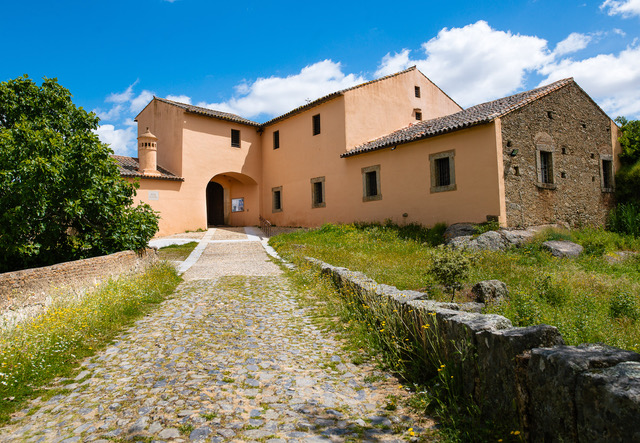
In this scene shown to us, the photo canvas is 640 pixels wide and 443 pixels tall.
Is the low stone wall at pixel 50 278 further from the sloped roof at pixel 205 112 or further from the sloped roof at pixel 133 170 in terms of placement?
the sloped roof at pixel 205 112

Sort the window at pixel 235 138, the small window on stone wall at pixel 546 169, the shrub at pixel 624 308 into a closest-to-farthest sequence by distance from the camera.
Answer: the shrub at pixel 624 308
the small window on stone wall at pixel 546 169
the window at pixel 235 138

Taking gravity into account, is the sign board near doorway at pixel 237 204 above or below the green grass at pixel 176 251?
above

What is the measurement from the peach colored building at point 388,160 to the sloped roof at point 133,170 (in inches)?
4.6

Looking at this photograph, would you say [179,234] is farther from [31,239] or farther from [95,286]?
[95,286]

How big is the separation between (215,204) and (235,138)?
5.87m

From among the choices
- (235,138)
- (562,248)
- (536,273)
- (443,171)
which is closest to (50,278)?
(536,273)

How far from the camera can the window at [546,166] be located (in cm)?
1503

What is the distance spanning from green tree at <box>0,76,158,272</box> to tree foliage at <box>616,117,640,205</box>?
807 inches

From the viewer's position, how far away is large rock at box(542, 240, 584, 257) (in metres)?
11.2

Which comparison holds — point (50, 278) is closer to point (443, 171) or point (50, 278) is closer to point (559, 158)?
point (443, 171)

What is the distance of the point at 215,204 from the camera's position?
27.2m

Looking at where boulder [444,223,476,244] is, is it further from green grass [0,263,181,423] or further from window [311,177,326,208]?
green grass [0,263,181,423]

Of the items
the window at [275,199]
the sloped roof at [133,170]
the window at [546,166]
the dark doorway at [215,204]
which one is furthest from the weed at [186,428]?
the dark doorway at [215,204]

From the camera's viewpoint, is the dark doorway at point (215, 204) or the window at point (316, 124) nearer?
the window at point (316, 124)
